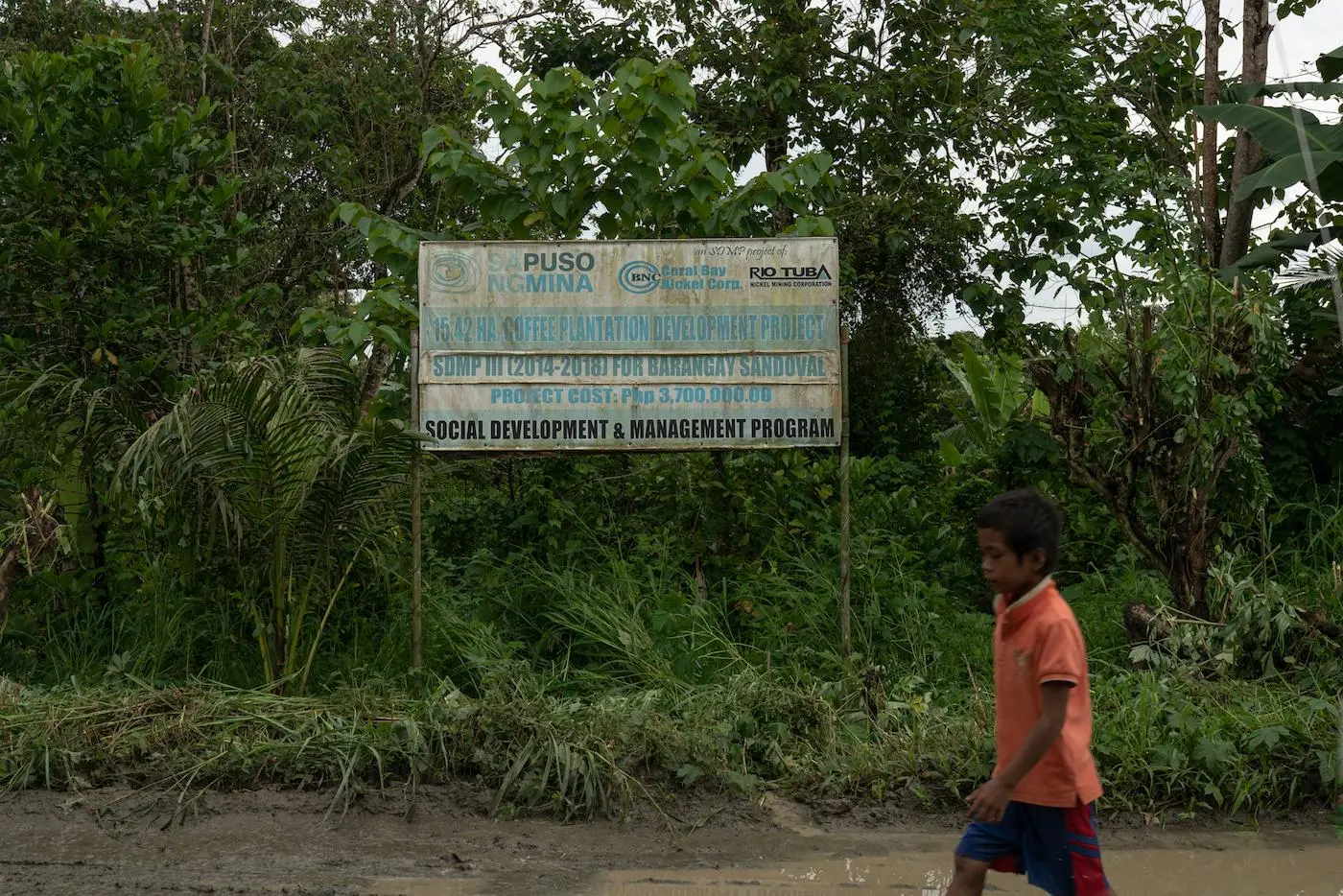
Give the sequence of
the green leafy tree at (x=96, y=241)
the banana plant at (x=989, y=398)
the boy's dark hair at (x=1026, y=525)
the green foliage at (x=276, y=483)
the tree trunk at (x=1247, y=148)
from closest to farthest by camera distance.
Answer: the boy's dark hair at (x=1026, y=525) < the green foliage at (x=276, y=483) < the green leafy tree at (x=96, y=241) < the banana plant at (x=989, y=398) < the tree trunk at (x=1247, y=148)

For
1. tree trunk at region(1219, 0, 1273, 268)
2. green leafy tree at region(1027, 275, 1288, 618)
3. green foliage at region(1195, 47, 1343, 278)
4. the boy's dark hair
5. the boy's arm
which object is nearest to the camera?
the boy's arm

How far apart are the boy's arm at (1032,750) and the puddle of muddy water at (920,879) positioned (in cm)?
152

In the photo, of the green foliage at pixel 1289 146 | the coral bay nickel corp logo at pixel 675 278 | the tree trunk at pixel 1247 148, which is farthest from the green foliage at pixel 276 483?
the tree trunk at pixel 1247 148

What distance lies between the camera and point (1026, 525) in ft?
10.7

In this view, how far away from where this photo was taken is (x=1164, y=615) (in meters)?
6.80

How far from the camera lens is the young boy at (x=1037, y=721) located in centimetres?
315

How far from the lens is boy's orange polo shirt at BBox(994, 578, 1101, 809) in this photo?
3176 mm

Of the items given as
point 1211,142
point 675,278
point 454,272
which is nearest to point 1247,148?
point 1211,142

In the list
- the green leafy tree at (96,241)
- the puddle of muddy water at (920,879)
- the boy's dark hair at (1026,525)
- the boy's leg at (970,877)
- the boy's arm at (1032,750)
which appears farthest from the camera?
the green leafy tree at (96,241)

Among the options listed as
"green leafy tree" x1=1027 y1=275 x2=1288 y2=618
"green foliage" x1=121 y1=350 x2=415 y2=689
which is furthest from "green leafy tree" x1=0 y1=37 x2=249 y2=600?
"green leafy tree" x1=1027 y1=275 x2=1288 y2=618

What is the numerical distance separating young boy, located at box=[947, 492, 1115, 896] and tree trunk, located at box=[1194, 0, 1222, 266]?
8226 millimetres

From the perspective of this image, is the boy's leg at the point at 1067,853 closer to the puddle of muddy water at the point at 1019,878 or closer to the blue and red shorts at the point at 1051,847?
the blue and red shorts at the point at 1051,847

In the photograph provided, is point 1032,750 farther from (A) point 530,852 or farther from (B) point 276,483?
(B) point 276,483

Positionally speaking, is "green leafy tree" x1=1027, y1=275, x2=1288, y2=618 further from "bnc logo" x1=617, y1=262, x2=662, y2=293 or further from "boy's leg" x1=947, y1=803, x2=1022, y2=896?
"boy's leg" x1=947, y1=803, x2=1022, y2=896
